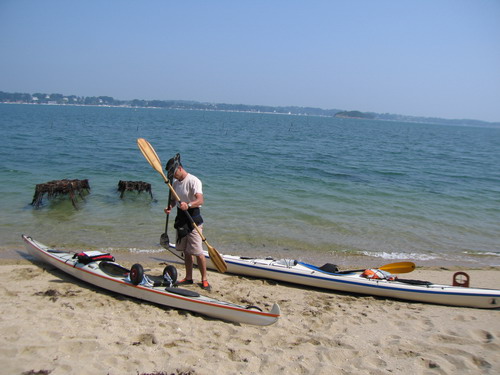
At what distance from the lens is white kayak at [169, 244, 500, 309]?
18.5 feet

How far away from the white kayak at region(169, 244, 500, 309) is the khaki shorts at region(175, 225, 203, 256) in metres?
1.27

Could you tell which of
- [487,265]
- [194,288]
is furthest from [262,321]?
[487,265]

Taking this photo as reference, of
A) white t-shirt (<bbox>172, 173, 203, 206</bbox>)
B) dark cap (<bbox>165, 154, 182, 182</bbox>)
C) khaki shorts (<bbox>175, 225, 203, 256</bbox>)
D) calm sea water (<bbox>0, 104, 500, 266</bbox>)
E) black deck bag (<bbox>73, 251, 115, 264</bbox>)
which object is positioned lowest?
calm sea water (<bbox>0, 104, 500, 266</bbox>)

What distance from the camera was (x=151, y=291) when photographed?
5.12 metres

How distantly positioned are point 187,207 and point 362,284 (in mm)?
3045

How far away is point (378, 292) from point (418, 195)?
10.4m

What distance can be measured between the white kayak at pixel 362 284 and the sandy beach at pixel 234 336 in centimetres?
13

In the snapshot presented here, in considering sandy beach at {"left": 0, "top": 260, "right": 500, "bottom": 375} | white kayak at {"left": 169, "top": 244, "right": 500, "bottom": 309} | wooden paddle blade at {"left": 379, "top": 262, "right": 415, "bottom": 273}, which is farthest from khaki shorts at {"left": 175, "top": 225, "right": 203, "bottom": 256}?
wooden paddle blade at {"left": 379, "top": 262, "right": 415, "bottom": 273}

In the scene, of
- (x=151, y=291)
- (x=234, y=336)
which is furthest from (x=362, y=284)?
(x=151, y=291)

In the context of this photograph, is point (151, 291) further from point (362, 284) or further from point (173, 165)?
point (362, 284)

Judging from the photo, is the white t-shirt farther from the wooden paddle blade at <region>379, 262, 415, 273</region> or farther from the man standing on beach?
the wooden paddle blade at <region>379, 262, 415, 273</region>

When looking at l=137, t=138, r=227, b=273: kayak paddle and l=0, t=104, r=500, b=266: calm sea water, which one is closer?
l=137, t=138, r=227, b=273: kayak paddle

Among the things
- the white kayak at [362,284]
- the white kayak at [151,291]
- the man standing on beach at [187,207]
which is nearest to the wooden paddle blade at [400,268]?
the white kayak at [362,284]

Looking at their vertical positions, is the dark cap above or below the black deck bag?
above
